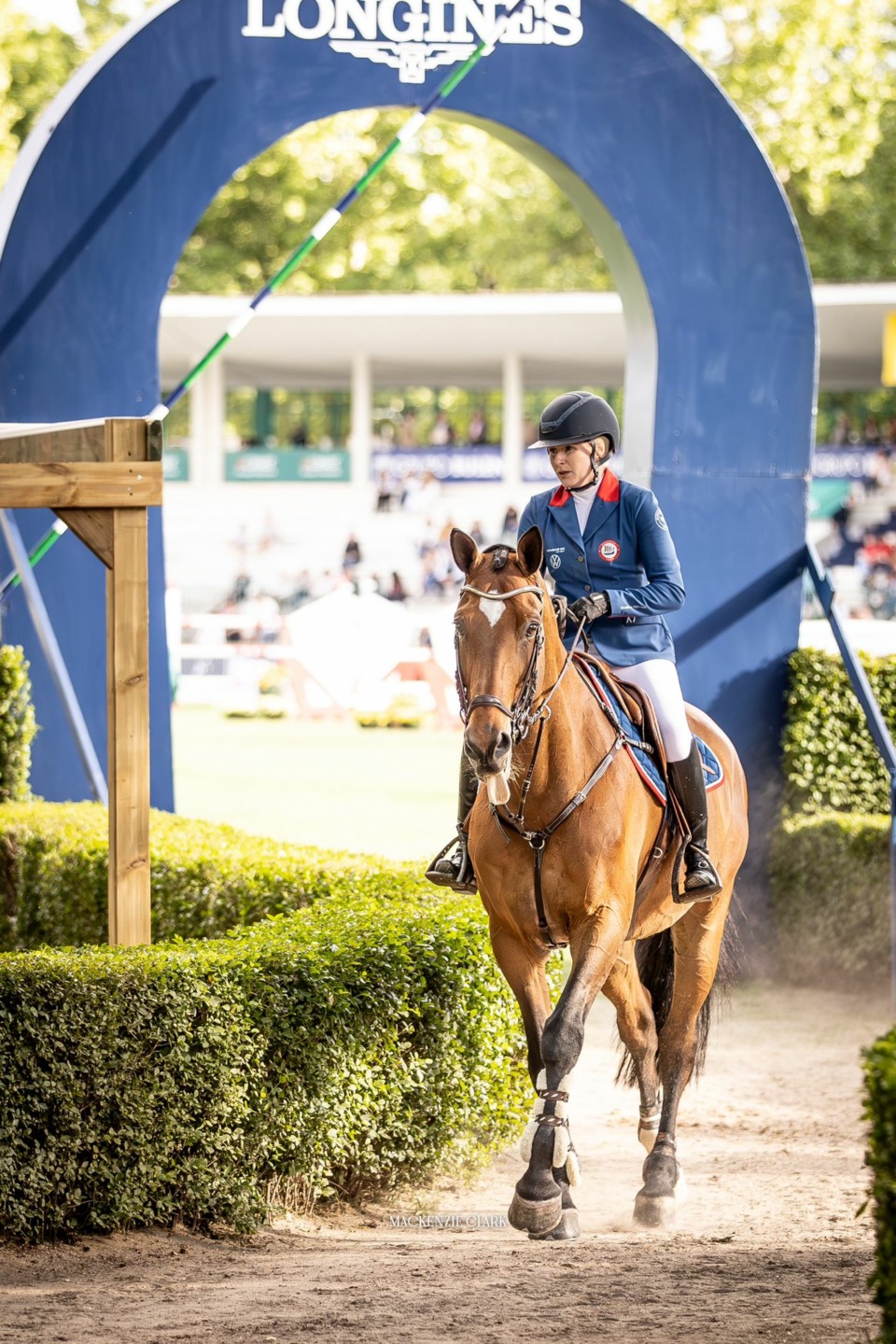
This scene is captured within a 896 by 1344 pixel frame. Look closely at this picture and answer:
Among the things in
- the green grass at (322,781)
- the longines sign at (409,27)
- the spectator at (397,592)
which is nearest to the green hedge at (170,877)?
the green grass at (322,781)

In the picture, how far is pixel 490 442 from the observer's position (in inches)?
1270

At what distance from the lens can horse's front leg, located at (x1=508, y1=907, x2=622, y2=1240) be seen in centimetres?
494

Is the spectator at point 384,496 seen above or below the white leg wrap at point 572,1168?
above

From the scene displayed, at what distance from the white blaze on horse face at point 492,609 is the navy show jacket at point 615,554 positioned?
0.86 metres

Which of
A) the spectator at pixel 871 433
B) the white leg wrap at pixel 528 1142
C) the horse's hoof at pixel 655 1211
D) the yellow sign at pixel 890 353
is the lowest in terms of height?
the horse's hoof at pixel 655 1211

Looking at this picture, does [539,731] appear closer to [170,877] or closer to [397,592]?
[170,877]

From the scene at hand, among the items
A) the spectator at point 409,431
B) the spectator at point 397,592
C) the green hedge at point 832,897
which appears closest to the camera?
the green hedge at point 832,897

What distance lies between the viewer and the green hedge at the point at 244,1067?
5078mm

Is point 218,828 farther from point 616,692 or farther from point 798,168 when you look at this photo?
point 798,168

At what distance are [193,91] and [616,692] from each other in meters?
4.97

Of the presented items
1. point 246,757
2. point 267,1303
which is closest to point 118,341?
point 267,1303

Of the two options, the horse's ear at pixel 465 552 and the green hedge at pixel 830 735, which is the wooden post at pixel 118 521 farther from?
the green hedge at pixel 830 735

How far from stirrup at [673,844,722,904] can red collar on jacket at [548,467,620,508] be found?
4.38ft

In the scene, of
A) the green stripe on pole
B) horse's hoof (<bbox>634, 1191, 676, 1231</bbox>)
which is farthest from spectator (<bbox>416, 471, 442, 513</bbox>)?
horse's hoof (<bbox>634, 1191, 676, 1231</bbox>)
